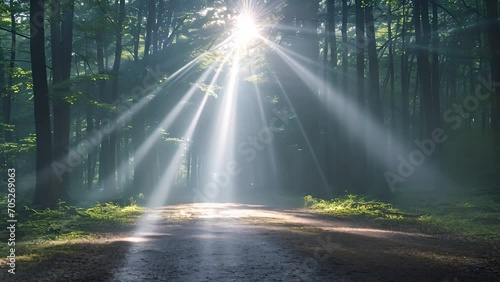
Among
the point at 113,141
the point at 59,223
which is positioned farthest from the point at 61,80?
the point at 59,223

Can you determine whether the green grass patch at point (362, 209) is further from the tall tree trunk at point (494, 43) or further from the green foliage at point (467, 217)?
the tall tree trunk at point (494, 43)

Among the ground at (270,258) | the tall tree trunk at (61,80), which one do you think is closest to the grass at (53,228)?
the ground at (270,258)

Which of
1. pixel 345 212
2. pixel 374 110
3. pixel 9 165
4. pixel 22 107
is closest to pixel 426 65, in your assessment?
pixel 374 110

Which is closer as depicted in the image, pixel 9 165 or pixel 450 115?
pixel 9 165

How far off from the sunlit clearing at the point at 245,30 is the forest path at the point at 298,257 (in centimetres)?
2137

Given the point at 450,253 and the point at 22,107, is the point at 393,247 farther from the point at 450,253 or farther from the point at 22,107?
the point at 22,107

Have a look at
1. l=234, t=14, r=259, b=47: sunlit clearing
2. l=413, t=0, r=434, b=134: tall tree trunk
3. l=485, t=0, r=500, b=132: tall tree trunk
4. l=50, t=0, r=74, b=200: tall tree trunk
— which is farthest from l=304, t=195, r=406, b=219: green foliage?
l=234, t=14, r=259, b=47: sunlit clearing

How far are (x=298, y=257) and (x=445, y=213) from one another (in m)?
10.5

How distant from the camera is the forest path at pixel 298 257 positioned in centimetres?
724

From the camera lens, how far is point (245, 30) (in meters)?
32.3

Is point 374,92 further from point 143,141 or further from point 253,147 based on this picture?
point 253,147

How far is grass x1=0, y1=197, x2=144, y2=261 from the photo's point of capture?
9.81m

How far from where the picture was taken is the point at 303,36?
34656mm

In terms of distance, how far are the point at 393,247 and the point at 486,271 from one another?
2660mm
